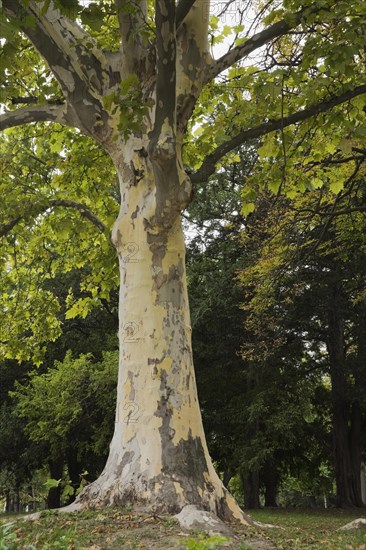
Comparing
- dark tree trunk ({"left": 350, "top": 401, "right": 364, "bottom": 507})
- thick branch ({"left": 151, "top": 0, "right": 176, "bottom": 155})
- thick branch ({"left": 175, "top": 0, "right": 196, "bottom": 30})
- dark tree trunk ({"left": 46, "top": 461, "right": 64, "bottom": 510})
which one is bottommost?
dark tree trunk ({"left": 46, "top": 461, "right": 64, "bottom": 510})

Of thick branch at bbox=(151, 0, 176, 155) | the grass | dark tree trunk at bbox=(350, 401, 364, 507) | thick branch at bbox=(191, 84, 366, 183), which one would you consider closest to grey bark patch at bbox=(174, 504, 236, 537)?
the grass

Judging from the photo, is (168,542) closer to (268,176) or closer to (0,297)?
(268,176)

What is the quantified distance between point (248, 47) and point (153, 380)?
443 cm

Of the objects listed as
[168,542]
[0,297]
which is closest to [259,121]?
[168,542]

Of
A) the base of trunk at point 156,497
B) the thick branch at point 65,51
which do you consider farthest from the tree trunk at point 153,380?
the thick branch at point 65,51

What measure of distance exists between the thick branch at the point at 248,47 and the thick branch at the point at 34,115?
78.8 inches

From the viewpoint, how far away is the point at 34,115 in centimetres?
766

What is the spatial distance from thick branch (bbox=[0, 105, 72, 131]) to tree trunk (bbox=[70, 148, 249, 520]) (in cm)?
126

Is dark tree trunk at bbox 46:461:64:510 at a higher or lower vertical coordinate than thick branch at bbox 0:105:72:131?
lower

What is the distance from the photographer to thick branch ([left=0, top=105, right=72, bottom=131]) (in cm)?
746

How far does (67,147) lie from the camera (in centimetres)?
1136

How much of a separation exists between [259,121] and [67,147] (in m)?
4.43

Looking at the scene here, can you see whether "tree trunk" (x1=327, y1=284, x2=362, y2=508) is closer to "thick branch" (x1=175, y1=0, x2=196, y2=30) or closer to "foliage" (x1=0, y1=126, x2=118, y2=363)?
"foliage" (x1=0, y1=126, x2=118, y2=363)

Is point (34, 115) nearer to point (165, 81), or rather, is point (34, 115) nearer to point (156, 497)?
point (165, 81)
